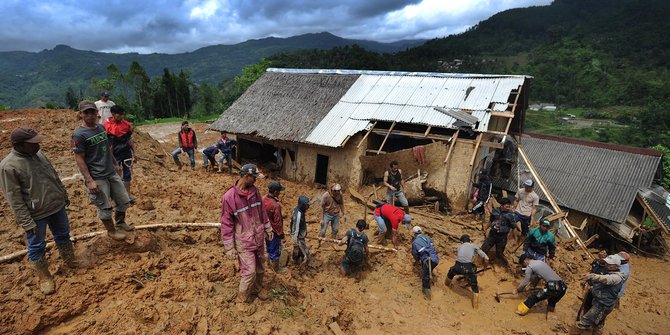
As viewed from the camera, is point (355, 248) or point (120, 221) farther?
point (355, 248)

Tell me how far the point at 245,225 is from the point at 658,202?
19.5 m

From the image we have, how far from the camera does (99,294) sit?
14.8 ft

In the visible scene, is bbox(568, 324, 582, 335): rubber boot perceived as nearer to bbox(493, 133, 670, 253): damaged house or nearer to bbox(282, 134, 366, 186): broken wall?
bbox(282, 134, 366, 186): broken wall

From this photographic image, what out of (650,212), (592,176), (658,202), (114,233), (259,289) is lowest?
(650,212)

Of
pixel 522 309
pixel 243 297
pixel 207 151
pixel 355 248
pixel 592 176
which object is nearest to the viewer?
pixel 243 297

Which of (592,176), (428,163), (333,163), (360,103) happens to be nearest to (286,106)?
(360,103)

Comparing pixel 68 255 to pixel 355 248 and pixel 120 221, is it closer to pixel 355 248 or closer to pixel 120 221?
pixel 120 221

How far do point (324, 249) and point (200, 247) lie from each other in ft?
9.37

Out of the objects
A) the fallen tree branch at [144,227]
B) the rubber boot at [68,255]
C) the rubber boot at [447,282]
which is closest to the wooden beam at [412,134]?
the rubber boot at [447,282]

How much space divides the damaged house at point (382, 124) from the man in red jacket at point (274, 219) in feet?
20.5

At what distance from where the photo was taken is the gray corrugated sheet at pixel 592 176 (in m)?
14.6

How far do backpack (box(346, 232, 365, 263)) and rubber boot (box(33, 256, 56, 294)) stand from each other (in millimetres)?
4777

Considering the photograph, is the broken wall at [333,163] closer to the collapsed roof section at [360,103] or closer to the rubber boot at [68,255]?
the collapsed roof section at [360,103]

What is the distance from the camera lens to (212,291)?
495cm
